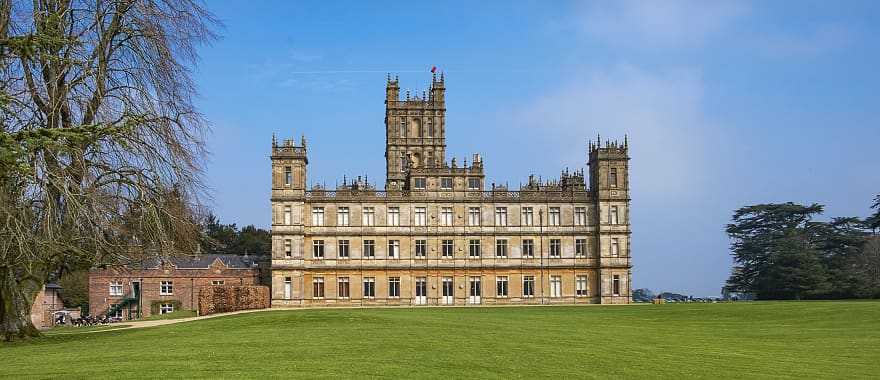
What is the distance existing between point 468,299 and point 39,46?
146 ft

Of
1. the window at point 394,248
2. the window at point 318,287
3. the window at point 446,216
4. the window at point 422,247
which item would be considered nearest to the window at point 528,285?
the window at point 446,216

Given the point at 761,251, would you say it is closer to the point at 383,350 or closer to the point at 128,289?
the point at 128,289

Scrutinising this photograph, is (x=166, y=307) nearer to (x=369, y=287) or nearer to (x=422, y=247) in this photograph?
(x=369, y=287)

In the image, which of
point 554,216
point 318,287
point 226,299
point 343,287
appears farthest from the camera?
point 554,216

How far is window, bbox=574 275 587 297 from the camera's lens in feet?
186

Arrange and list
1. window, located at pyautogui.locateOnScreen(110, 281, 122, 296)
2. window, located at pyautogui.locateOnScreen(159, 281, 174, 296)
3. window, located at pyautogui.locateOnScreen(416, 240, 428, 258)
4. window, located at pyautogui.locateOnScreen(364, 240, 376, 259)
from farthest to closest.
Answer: window, located at pyautogui.locateOnScreen(110, 281, 122, 296) → window, located at pyautogui.locateOnScreen(159, 281, 174, 296) → window, located at pyautogui.locateOnScreen(416, 240, 428, 258) → window, located at pyautogui.locateOnScreen(364, 240, 376, 259)

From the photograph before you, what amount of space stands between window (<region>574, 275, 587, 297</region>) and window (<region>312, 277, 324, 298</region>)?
1618 cm

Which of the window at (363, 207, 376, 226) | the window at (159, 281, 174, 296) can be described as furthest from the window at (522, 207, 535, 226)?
the window at (159, 281, 174, 296)

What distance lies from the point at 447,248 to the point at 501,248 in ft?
11.4

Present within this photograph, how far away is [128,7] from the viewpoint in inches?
830

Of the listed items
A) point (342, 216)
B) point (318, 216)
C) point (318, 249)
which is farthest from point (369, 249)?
point (318, 216)

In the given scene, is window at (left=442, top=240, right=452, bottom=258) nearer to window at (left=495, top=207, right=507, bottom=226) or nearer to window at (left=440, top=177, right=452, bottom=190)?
window at (left=495, top=207, right=507, bottom=226)

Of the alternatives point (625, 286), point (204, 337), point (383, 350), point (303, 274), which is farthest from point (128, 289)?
point (383, 350)

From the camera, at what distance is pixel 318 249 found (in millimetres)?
55562
